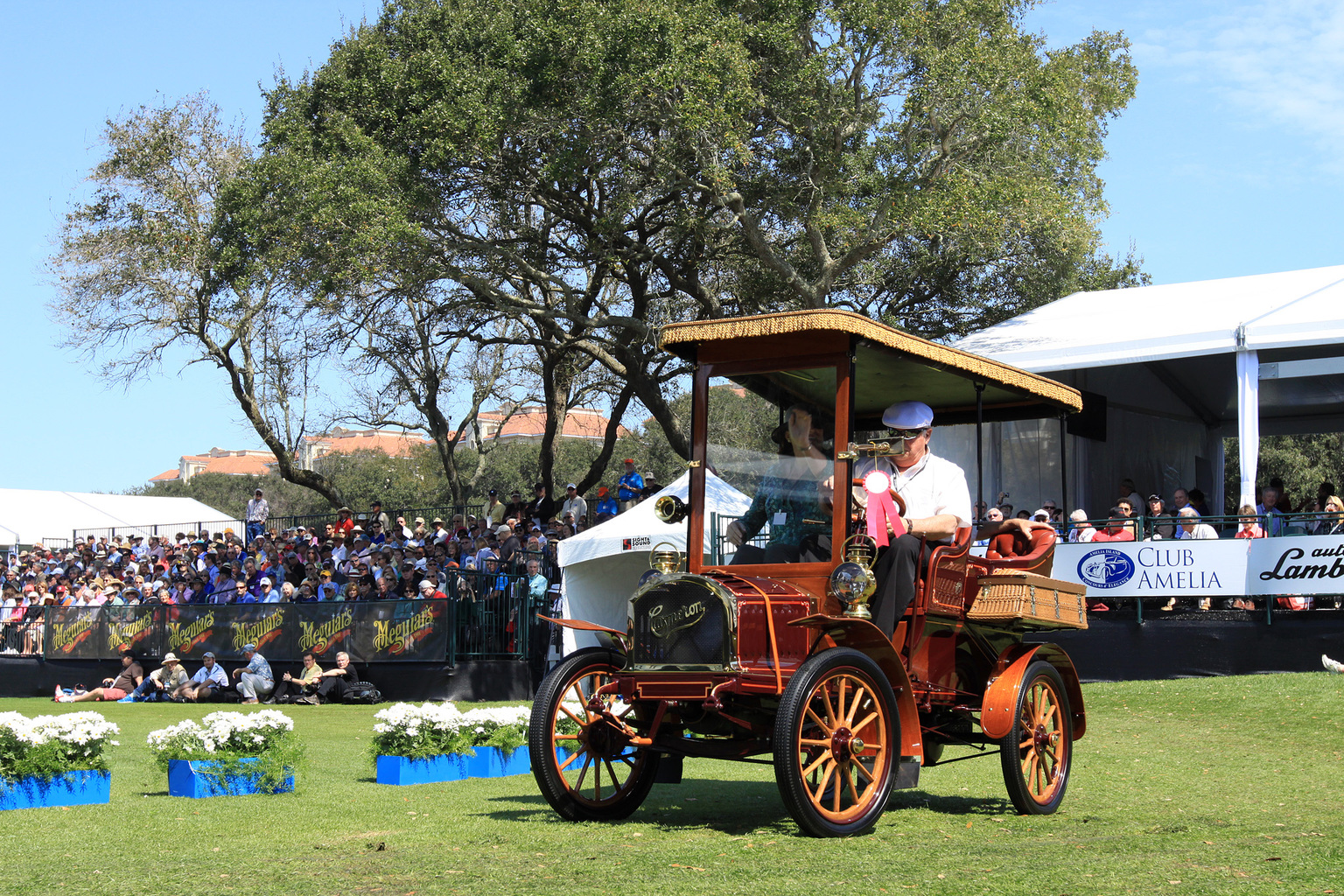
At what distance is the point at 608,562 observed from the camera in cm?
1941

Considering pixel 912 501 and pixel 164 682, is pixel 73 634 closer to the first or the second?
pixel 164 682

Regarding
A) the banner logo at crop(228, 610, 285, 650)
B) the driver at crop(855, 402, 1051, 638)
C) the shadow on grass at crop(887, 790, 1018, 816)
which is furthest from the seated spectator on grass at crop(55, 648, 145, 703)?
the driver at crop(855, 402, 1051, 638)

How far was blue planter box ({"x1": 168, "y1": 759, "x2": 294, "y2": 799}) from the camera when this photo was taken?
921 centimetres

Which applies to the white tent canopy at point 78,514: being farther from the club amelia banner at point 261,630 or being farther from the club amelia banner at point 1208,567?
the club amelia banner at point 1208,567

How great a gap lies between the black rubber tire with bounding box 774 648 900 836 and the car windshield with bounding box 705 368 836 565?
745mm

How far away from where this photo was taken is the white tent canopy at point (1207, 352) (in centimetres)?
1808

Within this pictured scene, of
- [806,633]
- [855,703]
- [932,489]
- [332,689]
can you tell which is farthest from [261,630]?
[855,703]

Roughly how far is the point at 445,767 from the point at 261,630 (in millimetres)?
12155

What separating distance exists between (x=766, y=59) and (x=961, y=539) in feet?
49.8

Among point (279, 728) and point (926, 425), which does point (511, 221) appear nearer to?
point (279, 728)

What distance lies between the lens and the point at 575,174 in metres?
22.0

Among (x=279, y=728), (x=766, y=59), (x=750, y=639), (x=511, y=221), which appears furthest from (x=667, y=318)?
(x=750, y=639)

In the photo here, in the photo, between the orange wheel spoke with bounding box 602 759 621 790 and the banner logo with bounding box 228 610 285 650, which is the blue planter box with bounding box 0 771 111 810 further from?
the banner logo with bounding box 228 610 285 650

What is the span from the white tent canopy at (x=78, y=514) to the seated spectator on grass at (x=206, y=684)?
19607 millimetres
